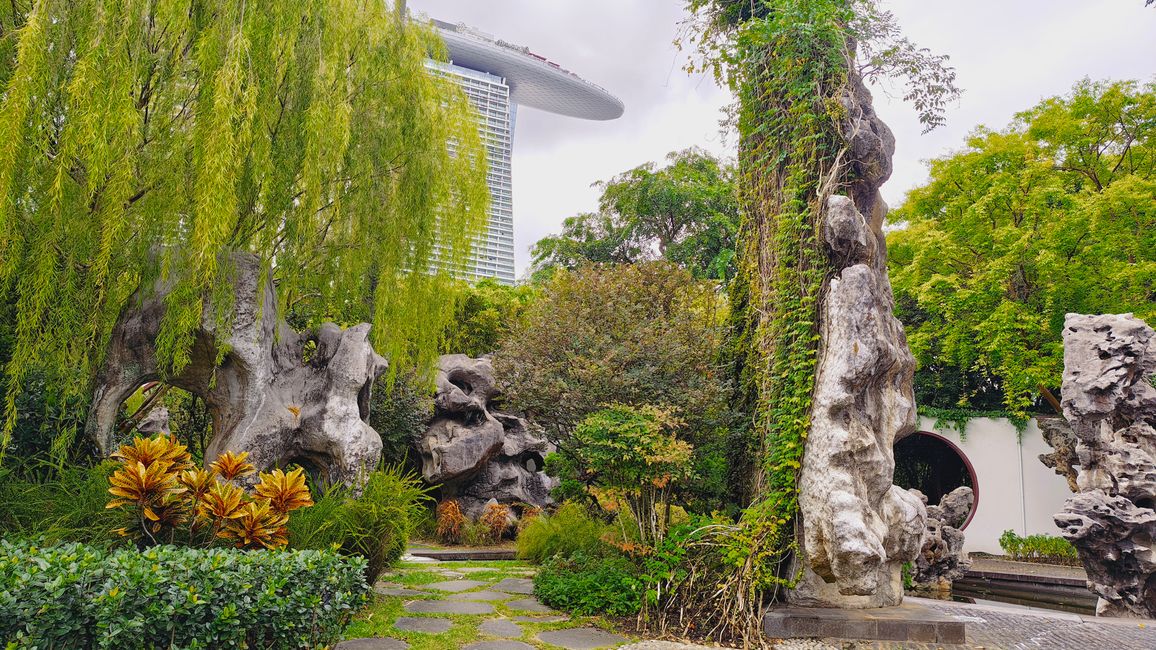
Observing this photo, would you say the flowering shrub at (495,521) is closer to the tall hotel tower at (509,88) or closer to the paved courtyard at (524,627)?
the paved courtyard at (524,627)

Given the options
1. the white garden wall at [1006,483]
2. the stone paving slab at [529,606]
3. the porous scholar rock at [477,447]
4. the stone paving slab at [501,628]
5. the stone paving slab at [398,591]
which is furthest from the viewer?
the white garden wall at [1006,483]

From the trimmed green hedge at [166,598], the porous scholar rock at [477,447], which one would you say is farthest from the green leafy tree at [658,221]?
the trimmed green hedge at [166,598]

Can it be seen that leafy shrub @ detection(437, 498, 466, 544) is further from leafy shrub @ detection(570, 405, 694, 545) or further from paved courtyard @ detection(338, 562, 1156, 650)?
leafy shrub @ detection(570, 405, 694, 545)

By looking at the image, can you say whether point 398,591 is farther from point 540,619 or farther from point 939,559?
point 939,559

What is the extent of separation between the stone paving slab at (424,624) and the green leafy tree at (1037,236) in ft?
41.5

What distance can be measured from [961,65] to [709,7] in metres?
3.05

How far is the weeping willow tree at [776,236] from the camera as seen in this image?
18.5 ft

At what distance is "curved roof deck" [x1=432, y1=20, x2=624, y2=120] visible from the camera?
34250 mm

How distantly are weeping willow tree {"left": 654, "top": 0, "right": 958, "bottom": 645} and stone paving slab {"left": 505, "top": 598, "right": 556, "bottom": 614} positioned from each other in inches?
43.7

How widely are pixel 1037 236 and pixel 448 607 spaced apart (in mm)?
13748

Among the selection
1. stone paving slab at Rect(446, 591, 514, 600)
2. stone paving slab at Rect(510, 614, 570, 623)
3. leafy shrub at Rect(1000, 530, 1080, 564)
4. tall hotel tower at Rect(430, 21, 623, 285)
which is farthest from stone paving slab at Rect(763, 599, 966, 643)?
tall hotel tower at Rect(430, 21, 623, 285)

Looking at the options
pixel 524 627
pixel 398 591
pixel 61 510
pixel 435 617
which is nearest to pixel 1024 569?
pixel 524 627

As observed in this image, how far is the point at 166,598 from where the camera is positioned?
2932mm

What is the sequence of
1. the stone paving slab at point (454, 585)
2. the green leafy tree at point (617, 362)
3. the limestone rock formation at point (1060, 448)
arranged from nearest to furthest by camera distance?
the stone paving slab at point (454, 585)
the green leafy tree at point (617, 362)
the limestone rock formation at point (1060, 448)
